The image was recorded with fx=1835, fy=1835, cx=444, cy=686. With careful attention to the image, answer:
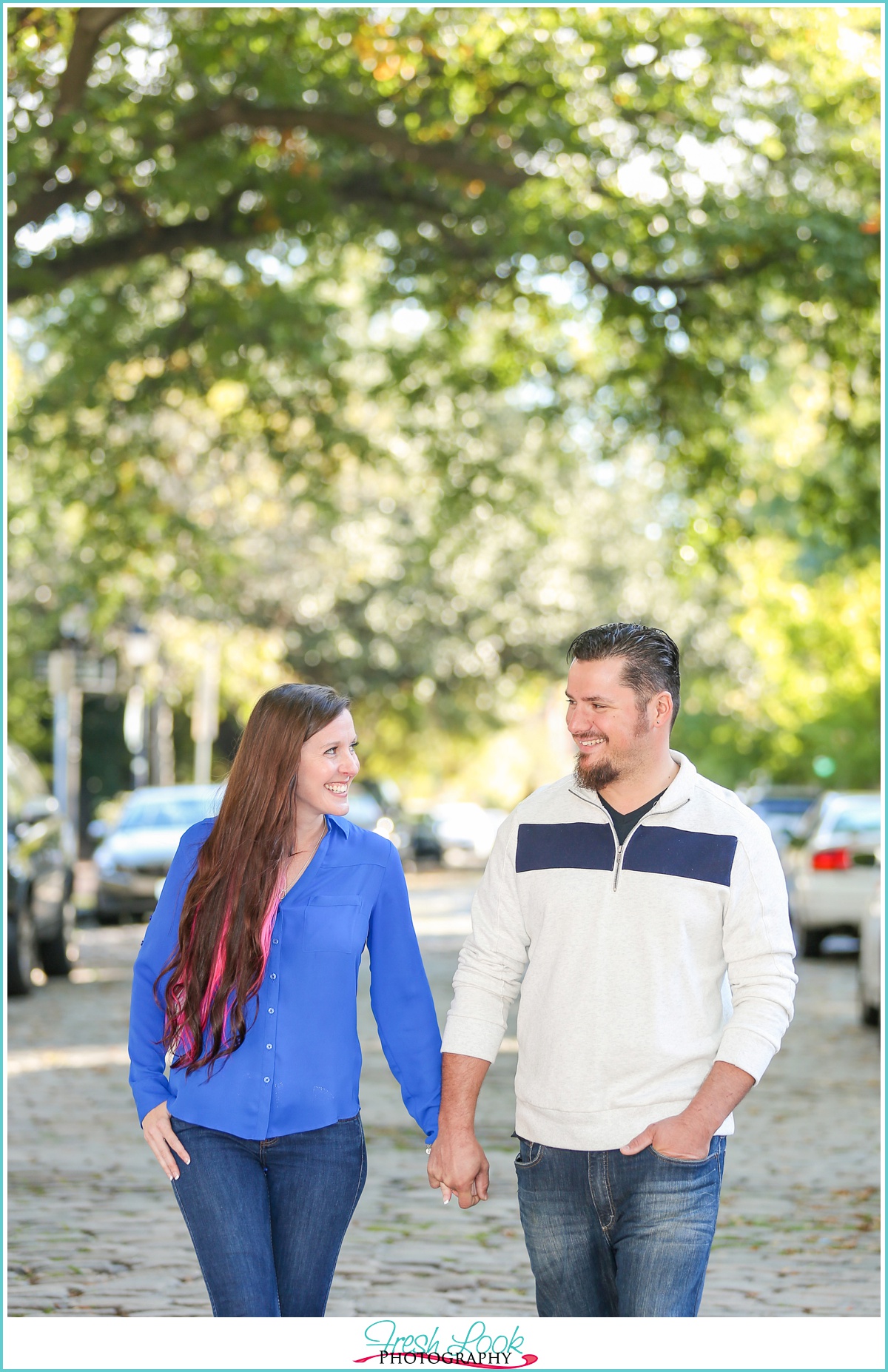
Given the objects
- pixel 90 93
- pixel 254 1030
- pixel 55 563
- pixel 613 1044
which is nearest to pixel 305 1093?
pixel 254 1030

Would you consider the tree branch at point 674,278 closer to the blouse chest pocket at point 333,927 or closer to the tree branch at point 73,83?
the tree branch at point 73,83

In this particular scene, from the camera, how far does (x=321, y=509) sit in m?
18.2

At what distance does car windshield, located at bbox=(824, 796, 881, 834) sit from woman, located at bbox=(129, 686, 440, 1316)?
571 inches

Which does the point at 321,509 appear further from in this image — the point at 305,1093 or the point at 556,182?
the point at 305,1093

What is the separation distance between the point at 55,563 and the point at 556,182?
20296mm

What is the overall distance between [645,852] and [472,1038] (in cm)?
57

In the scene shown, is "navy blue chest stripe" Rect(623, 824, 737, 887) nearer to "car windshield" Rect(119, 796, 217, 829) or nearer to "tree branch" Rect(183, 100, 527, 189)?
"tree branch" Rect(183, 100, 527, 189)

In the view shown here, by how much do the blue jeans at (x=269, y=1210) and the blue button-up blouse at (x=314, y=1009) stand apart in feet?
0.16

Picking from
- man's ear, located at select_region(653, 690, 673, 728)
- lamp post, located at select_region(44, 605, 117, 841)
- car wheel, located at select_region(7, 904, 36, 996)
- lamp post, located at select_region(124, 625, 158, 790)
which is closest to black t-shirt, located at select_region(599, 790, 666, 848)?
man's ear, located at select_region(653, 690, 673, 728)

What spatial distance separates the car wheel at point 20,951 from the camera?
14766 mm

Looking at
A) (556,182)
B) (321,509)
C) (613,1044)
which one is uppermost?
(556,182)

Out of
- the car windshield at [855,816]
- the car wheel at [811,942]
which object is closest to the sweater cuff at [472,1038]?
the car windshield at [855,816]

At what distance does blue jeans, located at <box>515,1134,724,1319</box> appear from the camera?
144 inches

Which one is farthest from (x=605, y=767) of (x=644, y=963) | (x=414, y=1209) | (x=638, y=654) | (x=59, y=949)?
(x=59, y=949)
